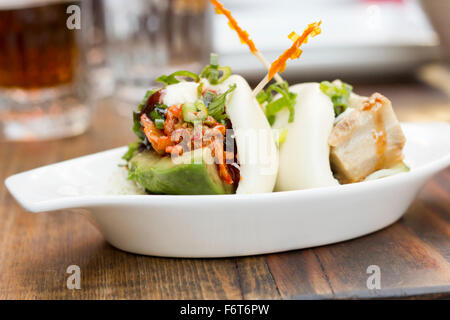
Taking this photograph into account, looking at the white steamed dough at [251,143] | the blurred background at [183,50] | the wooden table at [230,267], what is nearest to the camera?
the wooden table at [230,267]

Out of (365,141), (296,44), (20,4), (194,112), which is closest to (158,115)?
(194,112)

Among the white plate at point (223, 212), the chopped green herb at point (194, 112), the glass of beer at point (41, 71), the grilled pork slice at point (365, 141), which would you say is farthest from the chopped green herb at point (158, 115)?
the glass of beer at point (41, 71)

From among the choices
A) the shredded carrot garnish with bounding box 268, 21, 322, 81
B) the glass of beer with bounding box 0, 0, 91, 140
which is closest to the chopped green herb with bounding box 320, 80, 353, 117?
the shredded carrot garnish with bounding box 268, 21, 322, 81

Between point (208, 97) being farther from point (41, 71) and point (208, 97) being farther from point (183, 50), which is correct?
point (183, 50)

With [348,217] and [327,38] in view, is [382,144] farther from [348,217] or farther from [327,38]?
[327,38]

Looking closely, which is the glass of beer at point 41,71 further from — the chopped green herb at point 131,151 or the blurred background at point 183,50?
the chopped green herb at point 131,151

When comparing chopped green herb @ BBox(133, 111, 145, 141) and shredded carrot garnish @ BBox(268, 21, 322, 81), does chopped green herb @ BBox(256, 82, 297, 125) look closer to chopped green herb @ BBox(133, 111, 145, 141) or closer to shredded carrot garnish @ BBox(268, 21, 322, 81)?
shredded carrot garnish @ BBox(268, 21, 322, 81)
